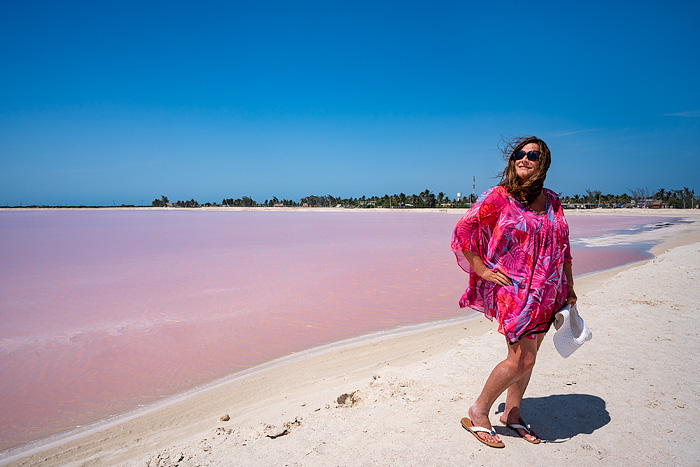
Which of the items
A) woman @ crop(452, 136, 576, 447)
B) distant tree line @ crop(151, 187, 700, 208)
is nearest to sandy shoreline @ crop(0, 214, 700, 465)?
woman @ crop(452, 136, 576, 447)

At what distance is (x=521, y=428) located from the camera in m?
2.66

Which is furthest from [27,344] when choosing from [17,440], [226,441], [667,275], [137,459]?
[667,275]

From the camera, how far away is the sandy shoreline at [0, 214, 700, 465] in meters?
2.54

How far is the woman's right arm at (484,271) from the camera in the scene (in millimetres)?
2215

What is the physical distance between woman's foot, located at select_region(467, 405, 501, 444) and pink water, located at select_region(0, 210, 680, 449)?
285 cm

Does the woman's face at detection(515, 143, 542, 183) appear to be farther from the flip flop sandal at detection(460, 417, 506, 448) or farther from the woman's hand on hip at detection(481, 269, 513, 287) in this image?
the flip flop sandal at detection(460, 417, 506, 448)

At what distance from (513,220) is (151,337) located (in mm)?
5314

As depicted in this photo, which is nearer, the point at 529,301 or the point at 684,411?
the point at 529,301

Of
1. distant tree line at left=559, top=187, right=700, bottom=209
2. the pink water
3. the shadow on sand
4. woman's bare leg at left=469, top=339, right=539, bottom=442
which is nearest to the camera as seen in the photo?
woman's bare leg at left=469, top=339, right=539, bottom=442

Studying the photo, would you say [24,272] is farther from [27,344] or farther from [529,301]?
[529,301]

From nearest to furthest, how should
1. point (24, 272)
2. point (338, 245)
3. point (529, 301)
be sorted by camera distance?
point (529, 301) < point (24, 272) < point (338, 245)

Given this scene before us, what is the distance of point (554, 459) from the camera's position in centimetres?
242

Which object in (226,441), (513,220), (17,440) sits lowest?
(17,440)

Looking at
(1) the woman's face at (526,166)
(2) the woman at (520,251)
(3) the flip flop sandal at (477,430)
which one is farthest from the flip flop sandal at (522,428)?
(1) the woman's face at (526,166)
